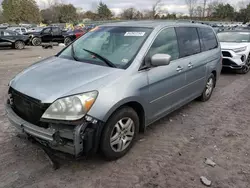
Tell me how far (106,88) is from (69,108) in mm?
482

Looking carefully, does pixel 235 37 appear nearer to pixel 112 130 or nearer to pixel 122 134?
pixel 122 134

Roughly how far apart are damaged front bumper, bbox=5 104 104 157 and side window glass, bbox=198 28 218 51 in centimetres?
328

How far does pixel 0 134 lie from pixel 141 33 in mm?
2698

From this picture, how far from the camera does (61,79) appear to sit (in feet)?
9.57

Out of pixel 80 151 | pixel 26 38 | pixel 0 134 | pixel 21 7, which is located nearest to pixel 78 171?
pixel 80 151

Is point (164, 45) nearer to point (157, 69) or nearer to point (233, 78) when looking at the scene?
point (157, 69)

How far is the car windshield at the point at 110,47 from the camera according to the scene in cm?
331

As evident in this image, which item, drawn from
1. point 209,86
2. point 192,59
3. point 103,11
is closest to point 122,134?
point 192,59

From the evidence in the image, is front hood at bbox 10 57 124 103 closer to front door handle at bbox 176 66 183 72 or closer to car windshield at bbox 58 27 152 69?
car windshield at bbox 58 27 152 69

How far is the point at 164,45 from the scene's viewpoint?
12.3ft

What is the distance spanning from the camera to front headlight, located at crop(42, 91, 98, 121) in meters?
2.58

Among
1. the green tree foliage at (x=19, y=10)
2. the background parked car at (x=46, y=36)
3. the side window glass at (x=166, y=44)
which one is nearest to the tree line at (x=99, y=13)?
the green tree foliage at (x=19, y=10)

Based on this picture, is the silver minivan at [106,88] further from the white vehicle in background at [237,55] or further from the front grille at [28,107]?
the white vehicle in background at [237,55]

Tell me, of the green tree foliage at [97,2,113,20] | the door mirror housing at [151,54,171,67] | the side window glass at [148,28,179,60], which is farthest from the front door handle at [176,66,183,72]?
the green tree foliage at [97,2,113,20]
